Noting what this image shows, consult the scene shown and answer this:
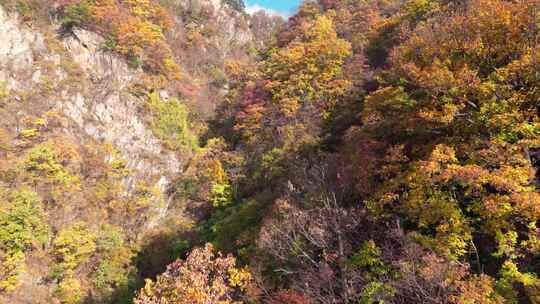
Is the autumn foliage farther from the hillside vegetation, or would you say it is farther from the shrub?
the shrub

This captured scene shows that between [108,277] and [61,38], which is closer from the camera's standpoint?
[108,277]

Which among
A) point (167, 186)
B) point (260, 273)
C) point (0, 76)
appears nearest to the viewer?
point (260, 273)

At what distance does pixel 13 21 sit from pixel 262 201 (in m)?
30.2

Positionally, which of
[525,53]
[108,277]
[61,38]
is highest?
[525,53]

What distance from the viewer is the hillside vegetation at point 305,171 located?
889 cm

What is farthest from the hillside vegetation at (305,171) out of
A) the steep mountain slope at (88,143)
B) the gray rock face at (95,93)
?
the gray rock face at (95,93)

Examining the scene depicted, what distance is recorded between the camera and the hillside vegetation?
889 cm

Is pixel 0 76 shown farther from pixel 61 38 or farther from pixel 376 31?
pixel 376 31

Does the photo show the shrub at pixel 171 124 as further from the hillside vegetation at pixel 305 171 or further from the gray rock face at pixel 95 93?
the gray rock face at pixel 95 93

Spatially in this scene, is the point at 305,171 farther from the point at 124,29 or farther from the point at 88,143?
the point at 124,29

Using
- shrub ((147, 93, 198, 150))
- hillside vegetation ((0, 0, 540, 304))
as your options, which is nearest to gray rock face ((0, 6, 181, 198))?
hillside vegetation ((0, 0, 540, 304))

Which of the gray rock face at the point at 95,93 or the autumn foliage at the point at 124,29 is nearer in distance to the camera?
the gray rock face at the point at 95,93

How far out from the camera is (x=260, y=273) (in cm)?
1320

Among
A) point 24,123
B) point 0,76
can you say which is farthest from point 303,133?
point 0,76
